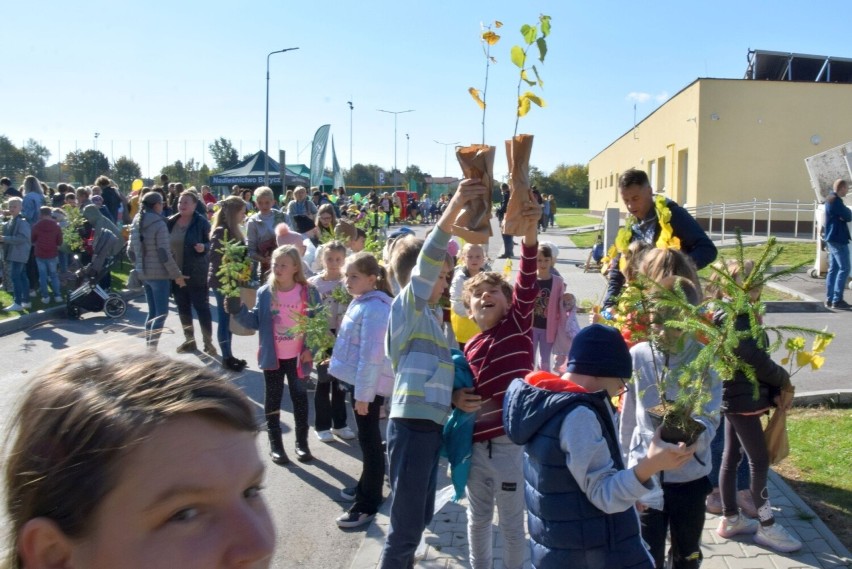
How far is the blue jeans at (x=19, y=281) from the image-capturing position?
42.2 feet

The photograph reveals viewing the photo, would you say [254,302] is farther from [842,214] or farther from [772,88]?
[772,88]

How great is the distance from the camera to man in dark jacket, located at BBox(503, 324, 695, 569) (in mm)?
2697

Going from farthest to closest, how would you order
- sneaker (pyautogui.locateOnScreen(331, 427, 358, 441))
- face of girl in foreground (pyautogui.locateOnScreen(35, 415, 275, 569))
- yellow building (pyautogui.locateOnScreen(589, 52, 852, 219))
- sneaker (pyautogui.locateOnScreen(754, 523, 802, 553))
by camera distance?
yellow building (pyautogui.locateOnScreen(589, 52, 852, 219))
sneaker (pyautogui.locateOnScreen(331, 427, 358, 441))
sneaker (pyautogui.locateOnScreen(754, 523, 802, 553))
face of girl in foreground (pyautogui.locateOnScreen(35, 415, 275, 569))

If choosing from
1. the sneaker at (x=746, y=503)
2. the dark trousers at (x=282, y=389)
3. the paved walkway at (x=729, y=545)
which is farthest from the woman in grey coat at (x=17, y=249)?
the sneaker at (x=746, y=503)

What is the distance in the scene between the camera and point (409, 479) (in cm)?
371

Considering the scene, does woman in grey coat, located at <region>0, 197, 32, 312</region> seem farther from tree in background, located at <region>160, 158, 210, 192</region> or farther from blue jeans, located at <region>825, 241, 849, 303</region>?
tree in background, located at <region>160, 158, 210, 192</region>

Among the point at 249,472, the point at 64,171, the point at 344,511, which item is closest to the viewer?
the point at 249,472

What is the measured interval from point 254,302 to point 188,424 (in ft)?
19.0

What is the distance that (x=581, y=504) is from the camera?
279 centimetres

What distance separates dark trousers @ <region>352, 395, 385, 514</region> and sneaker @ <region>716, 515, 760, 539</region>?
2188 mm

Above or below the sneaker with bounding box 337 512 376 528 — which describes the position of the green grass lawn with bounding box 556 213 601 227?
above

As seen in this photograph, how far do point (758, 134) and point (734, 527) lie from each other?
92.9 ft

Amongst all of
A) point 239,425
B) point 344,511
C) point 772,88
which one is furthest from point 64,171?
point 239,425

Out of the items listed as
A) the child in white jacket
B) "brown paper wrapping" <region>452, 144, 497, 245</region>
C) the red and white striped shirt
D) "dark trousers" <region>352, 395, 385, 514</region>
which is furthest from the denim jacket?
"brown paper wrapping" <region>452, 144, 497, 245</region>
